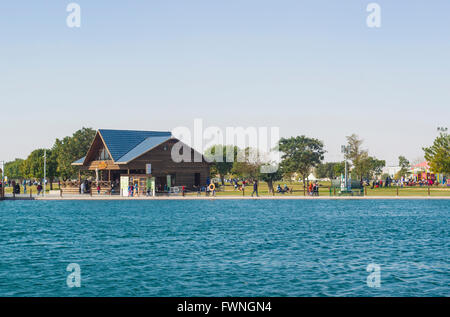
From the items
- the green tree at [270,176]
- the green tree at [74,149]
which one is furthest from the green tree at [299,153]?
the green tree at [74,149]

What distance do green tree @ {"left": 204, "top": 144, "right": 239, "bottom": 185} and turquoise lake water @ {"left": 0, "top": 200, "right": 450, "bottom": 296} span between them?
317 ft

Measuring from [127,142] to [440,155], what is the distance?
4985 centimetres

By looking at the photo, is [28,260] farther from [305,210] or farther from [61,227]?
[305,210]

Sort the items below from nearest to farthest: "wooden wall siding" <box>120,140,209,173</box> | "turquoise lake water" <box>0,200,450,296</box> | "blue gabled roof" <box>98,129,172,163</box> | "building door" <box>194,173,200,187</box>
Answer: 1. "turquoise lake water" <box>0,200,450,296</box>
2. "wooden wall siding" <box>120,140,209,173</box>
3. "blue gabled roof" <box>98,129,172,163</box>
4. "building door" <box>194,173,200,187</box>

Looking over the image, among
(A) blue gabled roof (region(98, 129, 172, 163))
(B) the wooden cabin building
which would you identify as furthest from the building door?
(A) blue gabled roof (region(98, 129, 172, 163))

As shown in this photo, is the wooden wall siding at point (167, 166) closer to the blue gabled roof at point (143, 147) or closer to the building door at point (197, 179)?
the building door at point (197, 179)

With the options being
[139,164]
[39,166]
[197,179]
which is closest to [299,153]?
[197,179]

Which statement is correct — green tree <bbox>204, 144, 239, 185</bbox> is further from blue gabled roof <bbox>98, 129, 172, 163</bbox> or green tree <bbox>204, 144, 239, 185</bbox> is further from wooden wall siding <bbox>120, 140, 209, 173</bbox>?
wooden wall siding <bbox>120, 140, 209, 173</bbox>

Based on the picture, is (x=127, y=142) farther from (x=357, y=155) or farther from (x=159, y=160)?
(x=357, y=155)

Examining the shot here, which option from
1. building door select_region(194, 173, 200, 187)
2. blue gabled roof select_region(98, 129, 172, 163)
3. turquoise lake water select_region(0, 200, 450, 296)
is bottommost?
turquoise lake water select_region(0, 200, 450, 296)

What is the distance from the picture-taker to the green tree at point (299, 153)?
252ft

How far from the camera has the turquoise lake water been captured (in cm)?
1653
